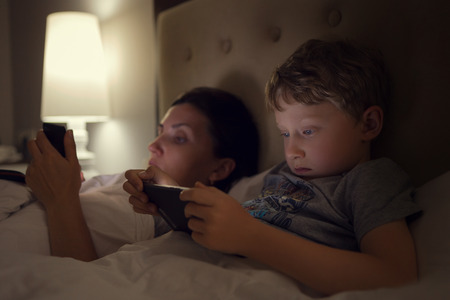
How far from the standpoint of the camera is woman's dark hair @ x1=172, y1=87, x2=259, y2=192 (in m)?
1.06

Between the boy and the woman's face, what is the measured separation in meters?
0.26

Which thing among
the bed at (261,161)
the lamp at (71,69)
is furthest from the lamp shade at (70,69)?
the bed at (261,161)

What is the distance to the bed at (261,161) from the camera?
1.53 feet

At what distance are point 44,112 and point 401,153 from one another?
1.59 meters

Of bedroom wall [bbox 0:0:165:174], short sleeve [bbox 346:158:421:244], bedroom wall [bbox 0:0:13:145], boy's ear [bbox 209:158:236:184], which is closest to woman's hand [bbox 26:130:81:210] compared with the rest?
boy's ear [bbox 209:158:236:184]

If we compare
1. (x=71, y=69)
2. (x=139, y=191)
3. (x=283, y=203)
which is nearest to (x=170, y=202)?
(x=139, y=191)

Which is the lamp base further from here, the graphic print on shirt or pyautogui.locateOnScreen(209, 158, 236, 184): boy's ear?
the graphic print on shirt

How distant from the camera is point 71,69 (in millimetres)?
1700

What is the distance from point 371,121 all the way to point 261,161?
0.43 m

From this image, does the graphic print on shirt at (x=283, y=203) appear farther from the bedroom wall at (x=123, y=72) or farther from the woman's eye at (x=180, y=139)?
the bedroom wall at (x=123, y=72)

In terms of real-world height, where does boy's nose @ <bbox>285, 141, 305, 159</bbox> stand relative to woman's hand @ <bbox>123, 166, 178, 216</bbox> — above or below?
above

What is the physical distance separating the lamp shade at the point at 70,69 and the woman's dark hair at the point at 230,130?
0.84 meters

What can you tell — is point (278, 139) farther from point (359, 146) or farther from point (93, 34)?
point (93, 34)

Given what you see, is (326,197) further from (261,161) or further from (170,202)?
(261,161)
